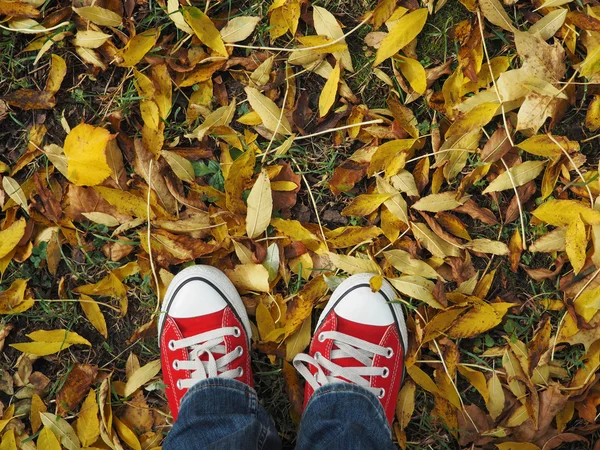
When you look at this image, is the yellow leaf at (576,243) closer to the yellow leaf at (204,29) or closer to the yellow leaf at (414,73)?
the yellow leaf at (414,73)

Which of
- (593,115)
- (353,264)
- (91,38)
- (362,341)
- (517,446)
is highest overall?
(91,38)

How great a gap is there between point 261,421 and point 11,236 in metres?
0.83

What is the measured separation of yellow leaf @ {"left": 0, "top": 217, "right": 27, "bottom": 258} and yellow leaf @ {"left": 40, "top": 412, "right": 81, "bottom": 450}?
0.47 meters

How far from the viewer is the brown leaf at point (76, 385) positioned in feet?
5.04

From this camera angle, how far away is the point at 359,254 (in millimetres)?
1514

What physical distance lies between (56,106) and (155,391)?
84 cm

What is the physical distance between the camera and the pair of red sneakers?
1518 millimetres

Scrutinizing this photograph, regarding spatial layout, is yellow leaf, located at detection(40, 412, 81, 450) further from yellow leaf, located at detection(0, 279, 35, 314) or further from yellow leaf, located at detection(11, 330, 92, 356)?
yellow leaf, located at detection(0, 279, 35, 314)

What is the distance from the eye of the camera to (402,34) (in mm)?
1446

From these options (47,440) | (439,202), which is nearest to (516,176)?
(439,202)

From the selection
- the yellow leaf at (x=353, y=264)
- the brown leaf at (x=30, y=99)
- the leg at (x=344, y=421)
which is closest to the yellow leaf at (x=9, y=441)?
the leg at (x=344, y=421)

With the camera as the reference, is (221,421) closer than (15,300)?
Yes

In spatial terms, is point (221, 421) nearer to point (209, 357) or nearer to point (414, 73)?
point (209, 357)

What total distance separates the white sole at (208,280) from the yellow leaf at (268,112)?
0.42 m
